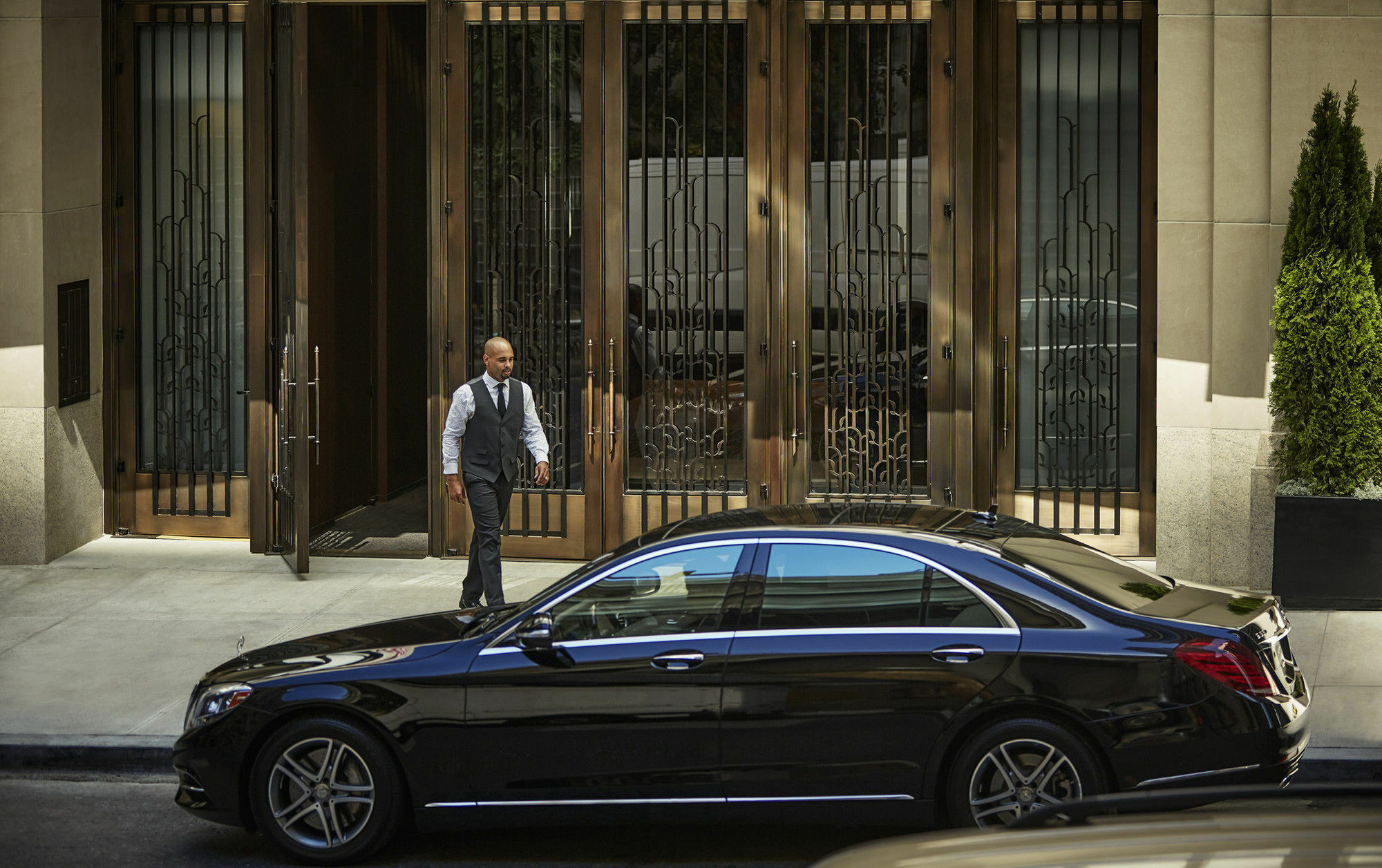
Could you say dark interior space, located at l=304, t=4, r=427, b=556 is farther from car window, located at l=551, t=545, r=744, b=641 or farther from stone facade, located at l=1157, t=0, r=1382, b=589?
car window, located at l=551, t=545, r=744, b=641

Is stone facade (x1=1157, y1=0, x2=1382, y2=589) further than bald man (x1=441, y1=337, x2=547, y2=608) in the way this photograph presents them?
Yes

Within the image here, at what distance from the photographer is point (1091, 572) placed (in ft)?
22.4

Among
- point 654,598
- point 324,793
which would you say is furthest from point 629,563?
point 324,793

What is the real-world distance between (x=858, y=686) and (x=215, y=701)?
2.55 metres

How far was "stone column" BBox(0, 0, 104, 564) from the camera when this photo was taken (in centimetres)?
1218

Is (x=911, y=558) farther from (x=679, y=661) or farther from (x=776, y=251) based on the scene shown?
(x=776, y=251)

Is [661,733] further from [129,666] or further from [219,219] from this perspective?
[219,219]

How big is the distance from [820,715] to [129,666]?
4.90 meters

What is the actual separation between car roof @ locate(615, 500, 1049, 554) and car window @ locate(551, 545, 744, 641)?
0.13 metres

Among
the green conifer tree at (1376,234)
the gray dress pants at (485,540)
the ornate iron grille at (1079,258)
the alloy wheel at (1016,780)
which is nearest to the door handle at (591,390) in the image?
the gray dress pants at (485,540)

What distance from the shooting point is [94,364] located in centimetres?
1305

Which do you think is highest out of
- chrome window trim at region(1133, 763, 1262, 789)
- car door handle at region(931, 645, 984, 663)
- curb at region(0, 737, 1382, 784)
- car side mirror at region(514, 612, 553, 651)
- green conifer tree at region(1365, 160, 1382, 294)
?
green conifer tree at region(1365, 160, 1382, 294)

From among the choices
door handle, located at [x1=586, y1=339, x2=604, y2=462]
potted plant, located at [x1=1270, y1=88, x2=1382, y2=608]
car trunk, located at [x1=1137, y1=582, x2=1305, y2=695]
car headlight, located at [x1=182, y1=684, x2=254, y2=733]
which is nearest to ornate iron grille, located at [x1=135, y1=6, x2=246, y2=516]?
door handle, located at [x1=586, y1=339, x2=604, y2=462]

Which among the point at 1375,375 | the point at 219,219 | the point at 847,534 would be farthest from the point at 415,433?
the point at 847,534
